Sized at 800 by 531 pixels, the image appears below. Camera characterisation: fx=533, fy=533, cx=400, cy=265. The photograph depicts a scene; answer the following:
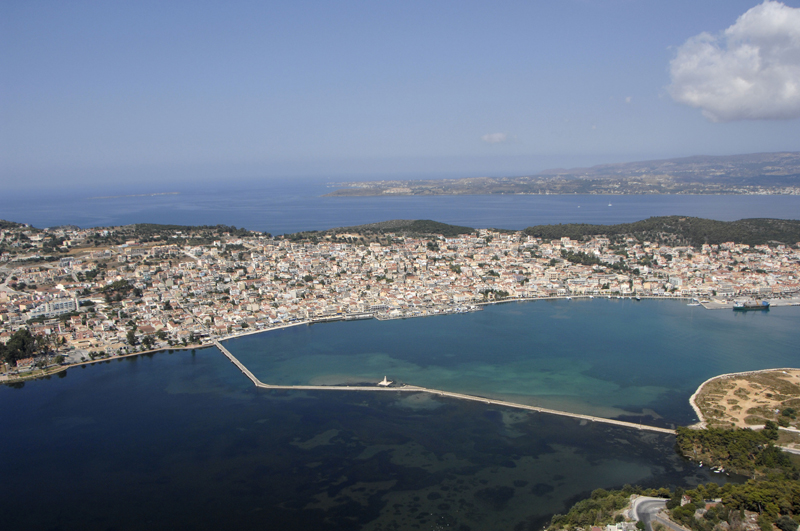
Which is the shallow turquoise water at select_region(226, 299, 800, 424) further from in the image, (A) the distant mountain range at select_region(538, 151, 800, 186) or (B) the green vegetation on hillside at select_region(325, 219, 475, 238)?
(A) the distant mountain range at select_region(538, 151, 800, 186)

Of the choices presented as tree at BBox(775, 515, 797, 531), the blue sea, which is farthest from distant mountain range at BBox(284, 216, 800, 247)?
tree at BBox(775, 515, 797, 531)

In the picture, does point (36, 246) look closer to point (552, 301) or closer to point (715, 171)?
point (552, 301)

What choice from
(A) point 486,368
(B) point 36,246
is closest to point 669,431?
(A) point 486,368

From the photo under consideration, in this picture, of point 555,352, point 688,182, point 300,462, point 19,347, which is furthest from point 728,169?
point 19,347

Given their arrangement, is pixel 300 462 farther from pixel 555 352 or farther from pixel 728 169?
pixel 728 169

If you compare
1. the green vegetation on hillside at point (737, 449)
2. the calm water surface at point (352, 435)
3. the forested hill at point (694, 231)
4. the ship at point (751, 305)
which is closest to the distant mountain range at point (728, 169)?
the forested hill at point (694, 231)

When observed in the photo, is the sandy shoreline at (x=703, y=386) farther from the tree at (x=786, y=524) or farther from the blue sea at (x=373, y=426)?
the tree at (x=786, y=524)
